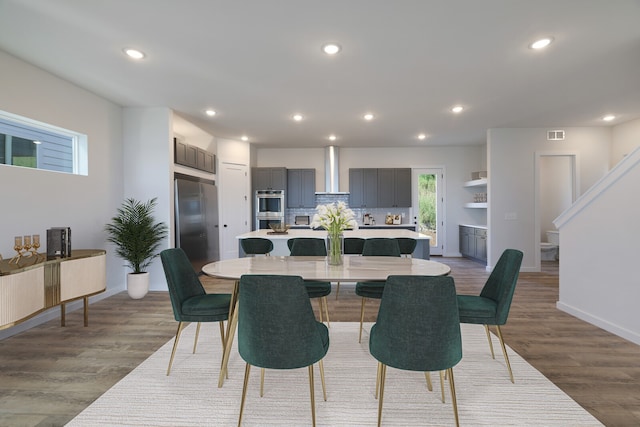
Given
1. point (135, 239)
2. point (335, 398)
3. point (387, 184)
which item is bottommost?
point (335, 398)

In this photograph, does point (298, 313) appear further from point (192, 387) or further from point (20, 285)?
point (20, 285)

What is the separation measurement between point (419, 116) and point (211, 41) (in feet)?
11.6

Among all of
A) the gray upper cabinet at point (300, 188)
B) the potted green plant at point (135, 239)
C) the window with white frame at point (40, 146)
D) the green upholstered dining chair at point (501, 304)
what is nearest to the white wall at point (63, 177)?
the window with white frame at point (40, 146)

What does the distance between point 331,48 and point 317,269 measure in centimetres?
205

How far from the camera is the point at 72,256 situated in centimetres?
322

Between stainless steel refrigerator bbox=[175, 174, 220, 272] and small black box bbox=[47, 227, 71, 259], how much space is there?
1691 mm

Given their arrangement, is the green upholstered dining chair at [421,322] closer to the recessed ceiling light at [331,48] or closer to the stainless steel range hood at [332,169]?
the recessed ceiling light at [331,48]

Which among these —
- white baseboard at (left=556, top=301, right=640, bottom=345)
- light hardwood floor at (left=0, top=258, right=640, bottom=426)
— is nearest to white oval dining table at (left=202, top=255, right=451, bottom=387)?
light hardwood floor at (left=0, top=258, right=640, bottom=426)

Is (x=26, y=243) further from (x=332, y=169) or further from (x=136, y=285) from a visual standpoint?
(x=332, y=169)

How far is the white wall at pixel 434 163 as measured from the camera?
780cm

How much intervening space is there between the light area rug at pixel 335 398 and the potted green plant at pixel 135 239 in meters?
2.06

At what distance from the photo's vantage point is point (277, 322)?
1.60 m

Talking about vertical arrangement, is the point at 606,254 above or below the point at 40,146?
below

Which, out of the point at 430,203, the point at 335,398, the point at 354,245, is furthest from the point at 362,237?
the point at 430,203
